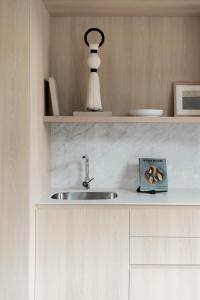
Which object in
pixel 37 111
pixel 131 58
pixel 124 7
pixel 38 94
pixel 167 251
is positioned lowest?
pixel 167 251

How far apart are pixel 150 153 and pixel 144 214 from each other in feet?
2.34

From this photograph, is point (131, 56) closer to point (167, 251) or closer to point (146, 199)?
point (146, 199)

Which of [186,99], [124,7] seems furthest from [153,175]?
[124,7]

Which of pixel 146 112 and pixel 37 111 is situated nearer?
pixel 37 111

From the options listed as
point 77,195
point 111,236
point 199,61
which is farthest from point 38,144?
point 199,61

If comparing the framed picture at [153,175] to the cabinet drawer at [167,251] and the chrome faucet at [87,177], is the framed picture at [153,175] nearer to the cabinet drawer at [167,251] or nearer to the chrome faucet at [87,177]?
the chrome faucet at [87,177]

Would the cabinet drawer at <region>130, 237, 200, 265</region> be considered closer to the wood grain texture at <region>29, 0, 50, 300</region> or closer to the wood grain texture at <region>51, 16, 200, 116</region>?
the wood grain texture at <region>29, 0, 50, 300</region>

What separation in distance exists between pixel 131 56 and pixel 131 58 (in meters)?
0.01

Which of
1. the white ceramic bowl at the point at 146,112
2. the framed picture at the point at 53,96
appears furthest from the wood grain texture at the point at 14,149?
the white ceramic bowl at the point at 146,112

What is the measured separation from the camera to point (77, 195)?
2.70 metres

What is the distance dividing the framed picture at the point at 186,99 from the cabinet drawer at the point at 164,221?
801 millimetres

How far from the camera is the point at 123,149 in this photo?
2855 millimetres

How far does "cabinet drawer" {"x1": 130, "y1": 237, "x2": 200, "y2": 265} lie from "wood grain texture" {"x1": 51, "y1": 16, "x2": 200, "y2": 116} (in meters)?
0.99

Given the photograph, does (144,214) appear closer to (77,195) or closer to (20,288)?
(77,195)
